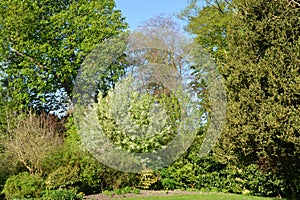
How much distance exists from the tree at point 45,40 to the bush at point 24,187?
8.09 m

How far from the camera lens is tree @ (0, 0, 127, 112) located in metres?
19.4

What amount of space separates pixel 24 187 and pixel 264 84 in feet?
27.2

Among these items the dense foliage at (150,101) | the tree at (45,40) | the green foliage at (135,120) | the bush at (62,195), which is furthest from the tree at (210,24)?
the bush at (62,195)

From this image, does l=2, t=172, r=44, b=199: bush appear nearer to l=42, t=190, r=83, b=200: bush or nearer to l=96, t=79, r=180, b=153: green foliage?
l=42, t=190, r=83, b=200: bush

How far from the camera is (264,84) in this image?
725 centimetres

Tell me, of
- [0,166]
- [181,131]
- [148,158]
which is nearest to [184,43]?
[181,131]

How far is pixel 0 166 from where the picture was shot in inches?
522

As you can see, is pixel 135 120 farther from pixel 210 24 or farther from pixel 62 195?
pixel 210 24

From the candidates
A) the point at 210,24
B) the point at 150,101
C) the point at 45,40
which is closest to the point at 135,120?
the point at 150,101

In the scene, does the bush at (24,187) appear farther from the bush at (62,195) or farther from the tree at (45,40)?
the tree at (45,40)

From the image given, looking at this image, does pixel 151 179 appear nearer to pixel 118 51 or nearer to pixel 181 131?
pixel 181 131

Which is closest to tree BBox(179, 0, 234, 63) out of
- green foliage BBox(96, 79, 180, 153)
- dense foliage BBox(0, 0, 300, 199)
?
dense foliage BBox(0, 0, 300, 199)

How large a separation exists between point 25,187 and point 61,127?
812 centimetres

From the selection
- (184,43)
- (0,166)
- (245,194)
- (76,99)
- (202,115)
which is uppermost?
(184,43)
